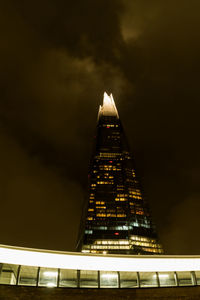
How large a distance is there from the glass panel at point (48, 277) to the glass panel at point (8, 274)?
1.81m

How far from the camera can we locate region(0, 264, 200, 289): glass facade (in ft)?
65.7

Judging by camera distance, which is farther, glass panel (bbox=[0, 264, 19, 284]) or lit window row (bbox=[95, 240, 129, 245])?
lit window row (bbox=[95, 240, 129, 245])

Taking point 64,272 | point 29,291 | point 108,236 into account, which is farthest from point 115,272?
point 108,236

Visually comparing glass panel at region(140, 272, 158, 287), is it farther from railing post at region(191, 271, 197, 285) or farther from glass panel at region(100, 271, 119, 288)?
railing post at region(191, 271, 197, 285)

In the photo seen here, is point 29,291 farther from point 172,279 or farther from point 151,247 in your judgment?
point 151,247

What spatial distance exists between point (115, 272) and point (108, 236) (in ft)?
495

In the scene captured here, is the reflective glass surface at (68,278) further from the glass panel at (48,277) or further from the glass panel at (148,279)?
the glass panel at (148,279)

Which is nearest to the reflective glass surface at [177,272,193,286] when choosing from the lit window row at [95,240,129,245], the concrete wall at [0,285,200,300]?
the concrete wall at [0,285,200,300]

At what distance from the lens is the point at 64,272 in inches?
822

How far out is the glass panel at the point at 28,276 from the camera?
19.9 m

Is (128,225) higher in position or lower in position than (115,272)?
higher

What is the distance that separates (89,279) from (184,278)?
7.42 metres

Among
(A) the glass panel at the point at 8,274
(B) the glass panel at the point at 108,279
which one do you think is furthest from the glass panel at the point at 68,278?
(A) the glass panel at the point at 8,274

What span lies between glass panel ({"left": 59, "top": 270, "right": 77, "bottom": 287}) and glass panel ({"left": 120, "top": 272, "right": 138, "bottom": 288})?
3.54 meters
